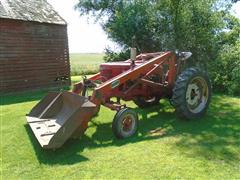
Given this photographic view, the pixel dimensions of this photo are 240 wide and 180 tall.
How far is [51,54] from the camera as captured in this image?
1529 centimetres

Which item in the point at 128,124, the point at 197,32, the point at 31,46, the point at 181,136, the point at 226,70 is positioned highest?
the point at 197,32

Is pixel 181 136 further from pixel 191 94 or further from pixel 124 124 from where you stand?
pixel 191 94

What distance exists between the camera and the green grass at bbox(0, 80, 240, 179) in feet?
15.6

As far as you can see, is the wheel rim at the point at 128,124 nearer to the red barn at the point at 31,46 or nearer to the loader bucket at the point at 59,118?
the loader bucket at the point at 59,118

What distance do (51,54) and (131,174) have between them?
1138cm

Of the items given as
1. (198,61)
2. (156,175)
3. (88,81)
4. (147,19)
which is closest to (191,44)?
(198,61)

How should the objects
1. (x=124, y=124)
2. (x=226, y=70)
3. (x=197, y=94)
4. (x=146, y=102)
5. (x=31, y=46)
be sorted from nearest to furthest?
(x=124, y=124), (x=197, y=94), (x=146, y=102), (x=226, y=70), (x=31, y=46)

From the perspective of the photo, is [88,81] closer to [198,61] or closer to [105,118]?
[105,118]

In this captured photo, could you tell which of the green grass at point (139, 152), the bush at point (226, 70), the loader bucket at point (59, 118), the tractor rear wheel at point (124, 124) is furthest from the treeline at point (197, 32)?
the loader bucket at point (59, 118)

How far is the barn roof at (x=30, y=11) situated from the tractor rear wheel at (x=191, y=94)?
8664 mm

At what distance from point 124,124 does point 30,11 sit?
10187 millimetres

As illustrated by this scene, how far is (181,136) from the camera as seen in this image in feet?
21.1

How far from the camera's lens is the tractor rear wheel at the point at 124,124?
613cm

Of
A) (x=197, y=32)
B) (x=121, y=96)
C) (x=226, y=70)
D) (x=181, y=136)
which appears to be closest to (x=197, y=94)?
(x=181, y=136)
